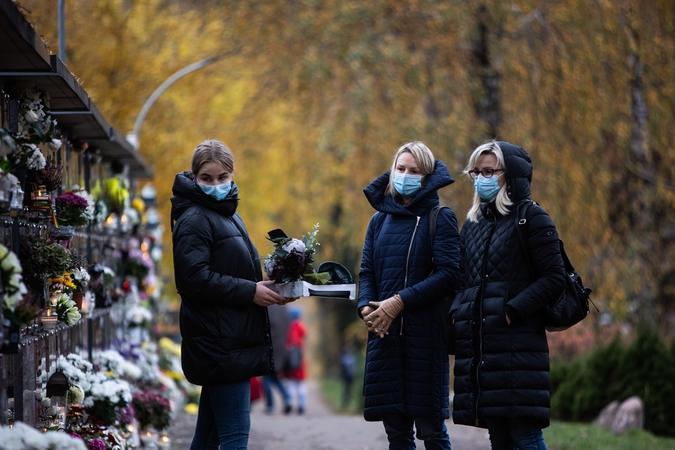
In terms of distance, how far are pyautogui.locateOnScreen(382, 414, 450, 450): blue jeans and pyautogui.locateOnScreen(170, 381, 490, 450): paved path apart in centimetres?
352

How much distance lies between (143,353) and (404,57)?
7.04m

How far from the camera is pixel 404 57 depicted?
638 inches

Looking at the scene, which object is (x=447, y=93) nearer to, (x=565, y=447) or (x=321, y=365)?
(x=565, y=447)

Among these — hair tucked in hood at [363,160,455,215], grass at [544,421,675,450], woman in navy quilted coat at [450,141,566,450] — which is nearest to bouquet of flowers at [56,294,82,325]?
hair tucked in hood at [363,160,455,215]

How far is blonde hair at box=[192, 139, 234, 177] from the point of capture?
18.4 ft

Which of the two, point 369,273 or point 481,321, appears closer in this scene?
point 481,321

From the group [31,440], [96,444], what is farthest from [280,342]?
[31,440]

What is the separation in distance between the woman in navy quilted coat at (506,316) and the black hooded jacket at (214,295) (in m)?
1.17

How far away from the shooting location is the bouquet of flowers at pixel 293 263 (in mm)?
5598

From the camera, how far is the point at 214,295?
5.37 metres

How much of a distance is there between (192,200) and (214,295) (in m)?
0.59

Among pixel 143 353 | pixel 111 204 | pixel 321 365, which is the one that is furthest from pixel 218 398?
pixel 321 365

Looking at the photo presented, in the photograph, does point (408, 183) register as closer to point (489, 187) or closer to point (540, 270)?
point (489, 187)

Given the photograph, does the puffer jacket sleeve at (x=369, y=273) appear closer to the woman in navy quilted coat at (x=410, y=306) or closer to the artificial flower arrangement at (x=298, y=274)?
the woman in navy quilted coat at (x=410, y=306)
